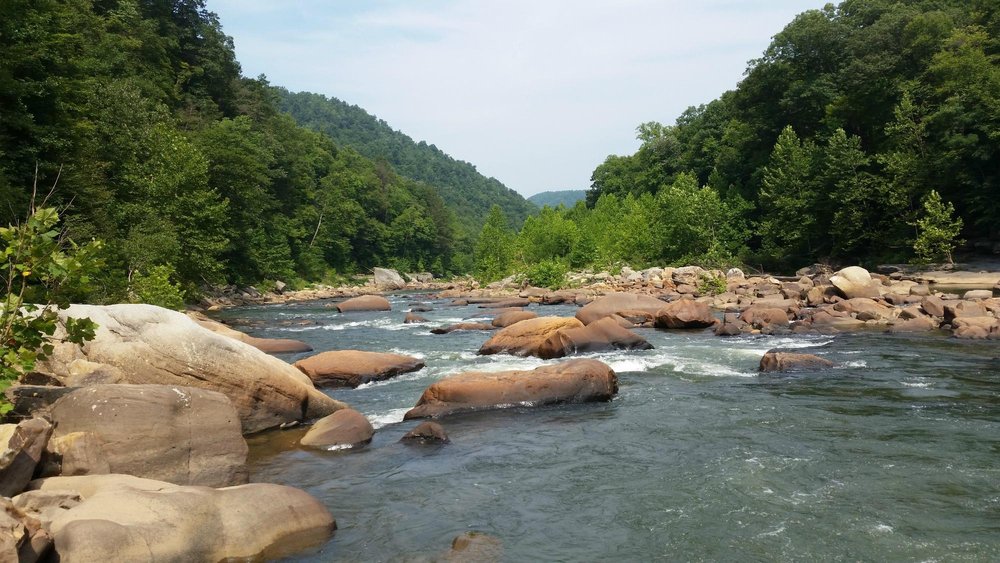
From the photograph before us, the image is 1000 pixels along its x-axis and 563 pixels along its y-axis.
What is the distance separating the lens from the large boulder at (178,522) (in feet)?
16.9

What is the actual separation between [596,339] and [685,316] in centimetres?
629

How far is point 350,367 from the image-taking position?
587 inches

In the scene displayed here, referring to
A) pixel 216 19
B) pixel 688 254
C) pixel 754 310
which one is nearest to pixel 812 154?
pixel 688 254

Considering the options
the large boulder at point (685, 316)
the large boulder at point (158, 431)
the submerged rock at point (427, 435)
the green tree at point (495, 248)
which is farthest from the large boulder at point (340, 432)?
the green tree at point (495, 248)

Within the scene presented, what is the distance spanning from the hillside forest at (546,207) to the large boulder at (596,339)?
12.7 metres

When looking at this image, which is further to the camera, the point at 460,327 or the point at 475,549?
the point at 460,327

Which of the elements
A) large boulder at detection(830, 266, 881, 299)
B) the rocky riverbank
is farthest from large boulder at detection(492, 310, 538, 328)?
large boulder at detection(830, 266, 881, 299)

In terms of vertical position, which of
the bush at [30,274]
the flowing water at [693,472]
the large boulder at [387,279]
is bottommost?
the large boulder at [387,279]

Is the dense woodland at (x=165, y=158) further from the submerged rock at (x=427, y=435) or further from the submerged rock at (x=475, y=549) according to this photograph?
the submerged rock at (x=475, y=549)

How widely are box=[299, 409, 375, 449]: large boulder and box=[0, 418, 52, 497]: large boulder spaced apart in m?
4.03

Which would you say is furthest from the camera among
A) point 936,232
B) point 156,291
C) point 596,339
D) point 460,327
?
point 936,232

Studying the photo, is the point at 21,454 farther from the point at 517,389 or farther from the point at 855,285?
the point at 855,285

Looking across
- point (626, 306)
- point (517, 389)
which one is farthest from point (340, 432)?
point (626, 306)

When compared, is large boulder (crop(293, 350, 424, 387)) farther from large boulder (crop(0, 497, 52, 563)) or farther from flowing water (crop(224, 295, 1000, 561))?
large boulder (crop(0, 497, 52, 563))
